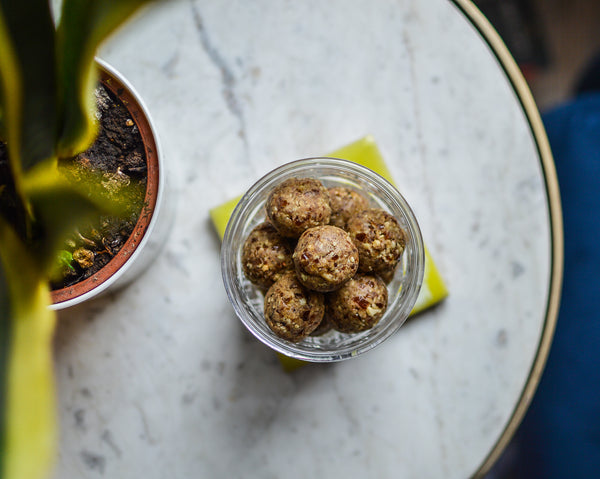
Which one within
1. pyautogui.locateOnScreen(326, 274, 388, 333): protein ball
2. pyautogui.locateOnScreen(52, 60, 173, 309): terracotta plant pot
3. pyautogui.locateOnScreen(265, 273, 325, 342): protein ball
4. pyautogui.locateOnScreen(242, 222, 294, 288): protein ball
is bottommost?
pyautogui.locateOnScreen(326, 274, 388, 333): protein ball

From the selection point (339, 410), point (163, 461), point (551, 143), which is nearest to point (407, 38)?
point (551, 143)

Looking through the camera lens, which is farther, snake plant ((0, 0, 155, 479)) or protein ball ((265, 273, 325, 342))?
protein ball ((265, 273, 325, 342))

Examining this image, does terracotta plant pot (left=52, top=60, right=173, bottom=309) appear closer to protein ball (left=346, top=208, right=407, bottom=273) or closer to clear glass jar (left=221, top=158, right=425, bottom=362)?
clear glass jar (left=221, top=158, right=425, bottom=362)

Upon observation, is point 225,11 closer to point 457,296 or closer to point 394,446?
point 457,296

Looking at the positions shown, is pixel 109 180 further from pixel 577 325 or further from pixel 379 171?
pixel 577 325

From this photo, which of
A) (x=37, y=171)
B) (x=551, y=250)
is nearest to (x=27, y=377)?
(x=37, y=171)

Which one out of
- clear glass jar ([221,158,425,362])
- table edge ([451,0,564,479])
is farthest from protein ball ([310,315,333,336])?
table edge ([451,0,564,479])
